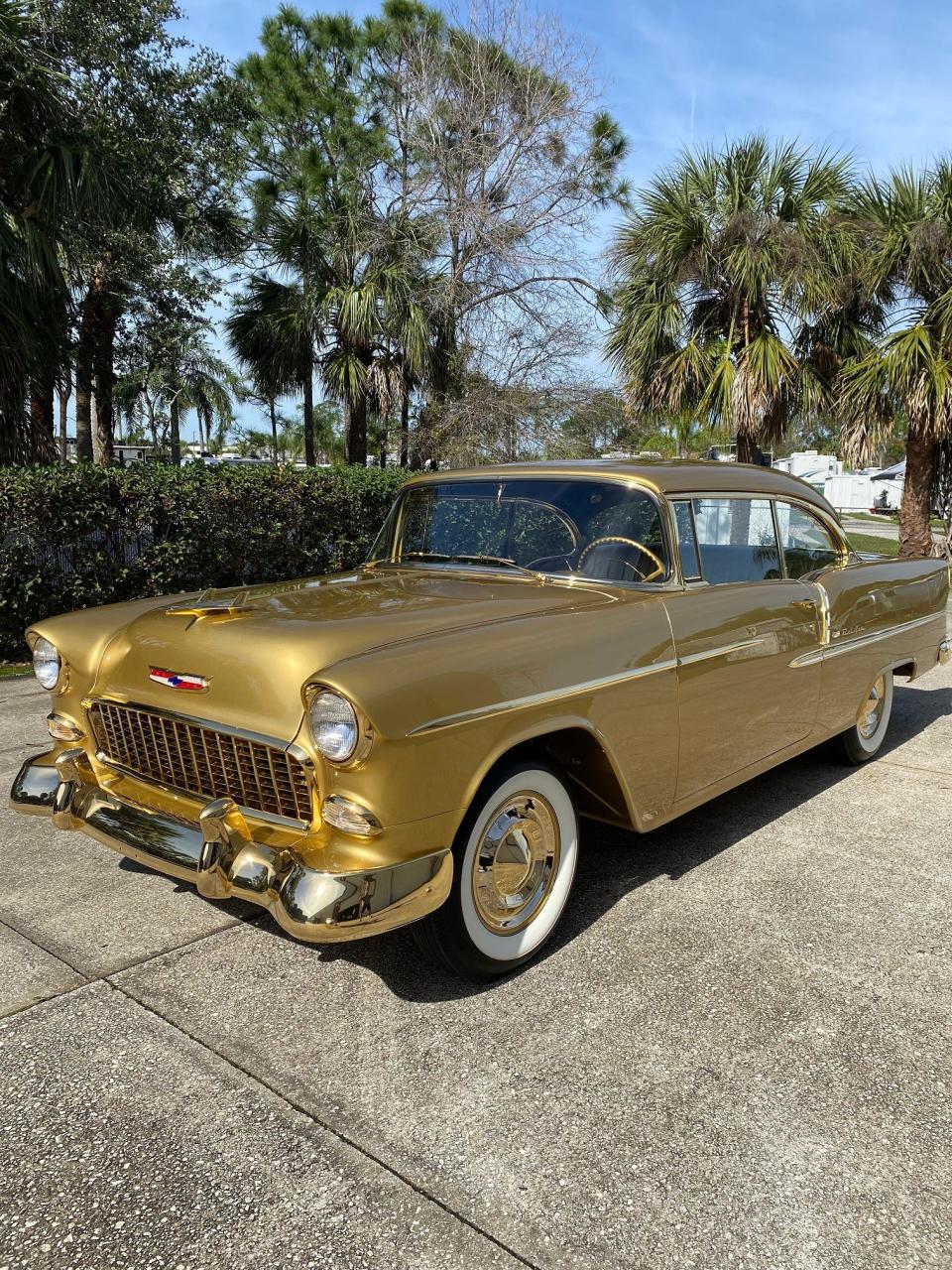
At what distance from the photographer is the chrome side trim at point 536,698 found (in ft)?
7.87

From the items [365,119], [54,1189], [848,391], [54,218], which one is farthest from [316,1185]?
[365,119]

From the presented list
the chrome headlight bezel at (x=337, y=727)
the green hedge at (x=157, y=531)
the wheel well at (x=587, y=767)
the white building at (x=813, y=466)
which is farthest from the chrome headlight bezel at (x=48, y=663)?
the white building at (x=813, y=466)

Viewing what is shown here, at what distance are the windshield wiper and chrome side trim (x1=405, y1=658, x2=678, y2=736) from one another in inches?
22.0

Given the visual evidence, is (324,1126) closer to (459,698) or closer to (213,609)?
(459,698)

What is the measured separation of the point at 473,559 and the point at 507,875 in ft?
4.49

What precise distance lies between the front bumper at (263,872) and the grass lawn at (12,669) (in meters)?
4.35

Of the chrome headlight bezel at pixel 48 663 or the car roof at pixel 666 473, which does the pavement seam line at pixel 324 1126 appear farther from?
the car roof at pixel 666 473

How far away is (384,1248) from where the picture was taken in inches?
71.4

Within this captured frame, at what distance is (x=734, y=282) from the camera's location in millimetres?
11539

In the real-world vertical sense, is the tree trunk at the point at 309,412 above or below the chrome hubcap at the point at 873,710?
above

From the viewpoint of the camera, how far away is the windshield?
3.38m

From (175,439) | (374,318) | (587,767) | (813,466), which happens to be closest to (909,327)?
(374,318)

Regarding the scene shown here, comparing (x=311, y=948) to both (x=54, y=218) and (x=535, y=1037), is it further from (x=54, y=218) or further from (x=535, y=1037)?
(x=54, y=218)

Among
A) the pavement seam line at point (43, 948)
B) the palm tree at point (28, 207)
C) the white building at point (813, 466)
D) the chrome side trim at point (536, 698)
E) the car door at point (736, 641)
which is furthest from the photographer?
the white building at point (813, 466)
